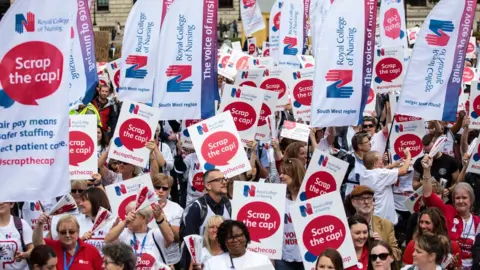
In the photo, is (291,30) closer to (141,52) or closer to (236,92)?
(141,52)

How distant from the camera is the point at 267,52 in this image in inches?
938

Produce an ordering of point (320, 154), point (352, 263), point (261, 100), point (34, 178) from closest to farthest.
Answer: point (34, 178)
point (352, 263)
point (320, 154)
point (261, 100)

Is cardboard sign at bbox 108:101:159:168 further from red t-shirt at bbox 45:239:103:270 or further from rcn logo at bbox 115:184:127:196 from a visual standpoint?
red t-shirt at bbox 45:239:103:270

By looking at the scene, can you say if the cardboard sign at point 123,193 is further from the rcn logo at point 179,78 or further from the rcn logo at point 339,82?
the rcn logo at point 339,82

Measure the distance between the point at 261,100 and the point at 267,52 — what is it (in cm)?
1189

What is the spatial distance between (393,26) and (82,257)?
1207 cm

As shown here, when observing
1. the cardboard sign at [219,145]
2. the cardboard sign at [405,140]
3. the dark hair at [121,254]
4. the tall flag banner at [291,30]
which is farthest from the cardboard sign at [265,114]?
the tall flag banner at [291,30]

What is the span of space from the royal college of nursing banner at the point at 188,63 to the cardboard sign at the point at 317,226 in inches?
144

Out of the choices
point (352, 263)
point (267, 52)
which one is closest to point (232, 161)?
point (352, 263)

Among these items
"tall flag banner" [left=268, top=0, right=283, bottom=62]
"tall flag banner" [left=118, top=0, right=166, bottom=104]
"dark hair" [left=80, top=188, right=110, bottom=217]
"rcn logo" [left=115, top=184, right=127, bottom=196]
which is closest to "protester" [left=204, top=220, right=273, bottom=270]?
"rcn logo" [left=115, top=184, right=127, bottom=196]

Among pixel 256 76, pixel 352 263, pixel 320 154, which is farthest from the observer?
pixel 256 76

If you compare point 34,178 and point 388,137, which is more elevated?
point 34,178

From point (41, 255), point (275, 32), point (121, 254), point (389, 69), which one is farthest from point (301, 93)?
point (41, 255)

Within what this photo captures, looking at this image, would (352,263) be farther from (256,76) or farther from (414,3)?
(414,3)
